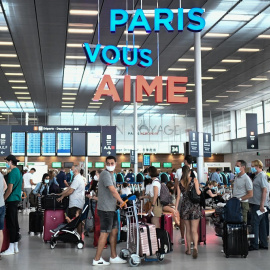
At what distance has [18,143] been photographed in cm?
2283

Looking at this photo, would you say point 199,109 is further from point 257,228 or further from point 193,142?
point 257,228

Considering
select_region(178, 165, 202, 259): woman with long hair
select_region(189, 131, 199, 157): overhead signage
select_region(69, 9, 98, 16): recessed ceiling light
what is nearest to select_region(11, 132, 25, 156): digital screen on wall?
select_region(69, 9, 98, 16): recessed ceiling light

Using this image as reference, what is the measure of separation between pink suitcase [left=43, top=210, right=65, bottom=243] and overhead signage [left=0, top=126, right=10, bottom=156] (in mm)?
13327

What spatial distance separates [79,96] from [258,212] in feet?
67.5

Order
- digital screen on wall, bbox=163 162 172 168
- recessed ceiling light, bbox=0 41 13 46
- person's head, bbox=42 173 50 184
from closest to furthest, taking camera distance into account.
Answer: person's head, bbox=42 173 50 184 → recessed ceiling light, bbox=0 41 13 46 → digital screen on wall, bbox=163 162 172 168

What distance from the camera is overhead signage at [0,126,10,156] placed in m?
22.5

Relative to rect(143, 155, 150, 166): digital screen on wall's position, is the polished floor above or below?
below

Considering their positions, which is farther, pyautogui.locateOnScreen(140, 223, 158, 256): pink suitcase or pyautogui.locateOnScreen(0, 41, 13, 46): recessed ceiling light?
pyautogui.locateOnScreen(0, 41, 13, 46): recessed ceiling light

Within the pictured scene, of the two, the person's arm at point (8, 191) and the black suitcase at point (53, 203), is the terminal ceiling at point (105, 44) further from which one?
the person's arm at point (8, 191)

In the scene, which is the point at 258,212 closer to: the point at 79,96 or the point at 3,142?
the point at 3,142

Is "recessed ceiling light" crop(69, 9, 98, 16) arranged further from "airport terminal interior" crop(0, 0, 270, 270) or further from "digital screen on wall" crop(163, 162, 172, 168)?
"digital screen on wall" crop(163, 162, 172, 168)

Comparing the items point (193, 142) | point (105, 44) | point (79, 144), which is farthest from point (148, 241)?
point (79, 144)

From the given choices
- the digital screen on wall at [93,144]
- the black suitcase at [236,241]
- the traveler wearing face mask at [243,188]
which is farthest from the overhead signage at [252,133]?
the black suitcase at [236,241]

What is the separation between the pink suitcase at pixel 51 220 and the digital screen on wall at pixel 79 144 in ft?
41.1
